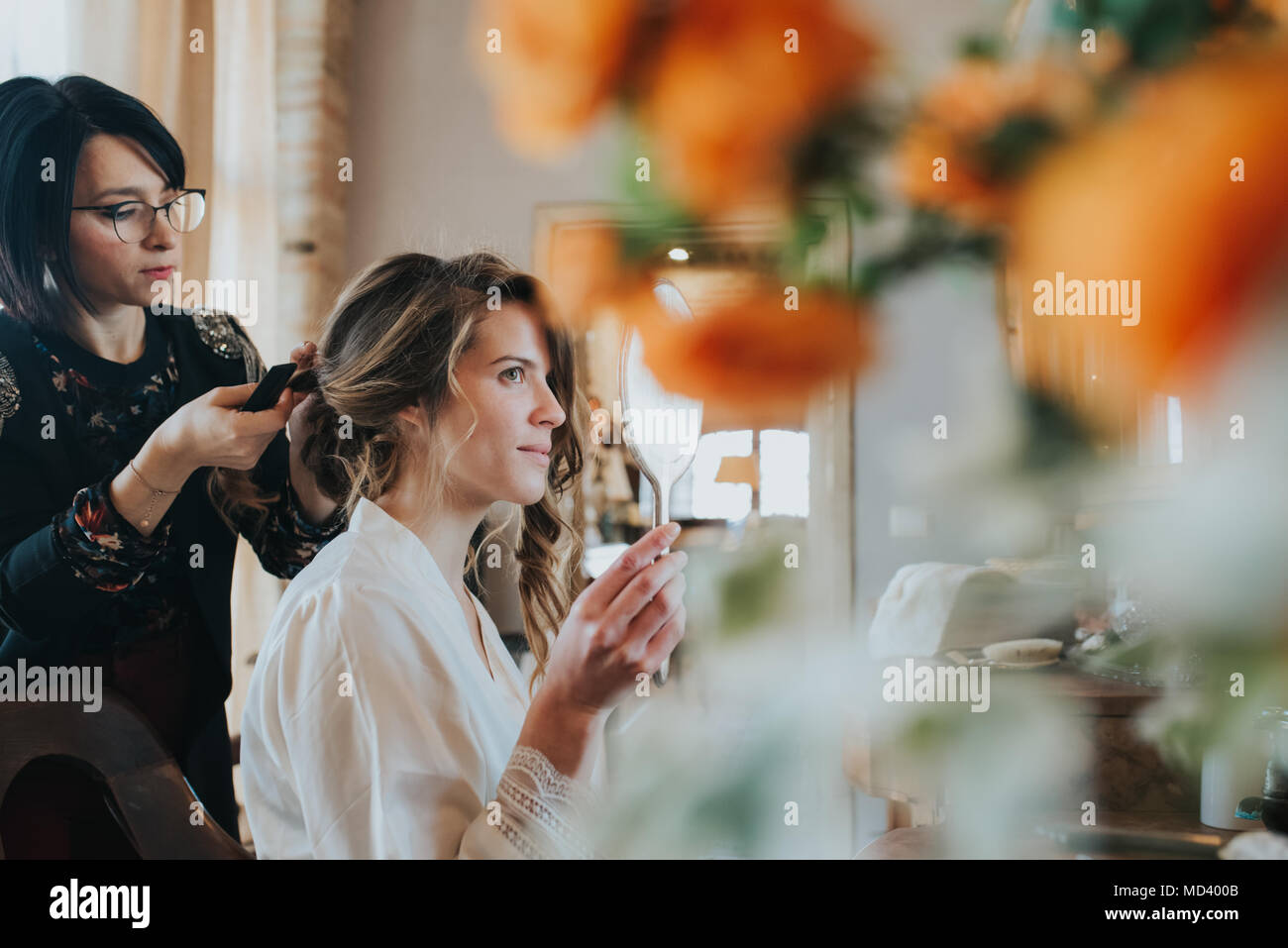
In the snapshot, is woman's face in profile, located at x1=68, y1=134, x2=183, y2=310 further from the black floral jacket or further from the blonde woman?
the blonde woman

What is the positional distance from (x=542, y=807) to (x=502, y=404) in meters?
0.33

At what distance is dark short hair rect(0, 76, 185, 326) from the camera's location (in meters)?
0.77

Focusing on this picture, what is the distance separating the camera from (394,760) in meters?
0.71

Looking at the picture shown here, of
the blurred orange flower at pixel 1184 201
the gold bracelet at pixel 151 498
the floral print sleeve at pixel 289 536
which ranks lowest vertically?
the floral print sleeve at pixel 289 536

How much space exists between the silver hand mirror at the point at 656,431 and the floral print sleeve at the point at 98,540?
43 centimetres

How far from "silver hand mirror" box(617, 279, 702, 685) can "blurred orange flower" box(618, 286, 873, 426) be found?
17cm

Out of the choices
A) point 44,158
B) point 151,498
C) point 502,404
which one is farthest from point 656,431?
point 44,158

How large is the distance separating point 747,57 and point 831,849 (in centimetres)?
62

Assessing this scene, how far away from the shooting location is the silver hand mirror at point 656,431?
69cm

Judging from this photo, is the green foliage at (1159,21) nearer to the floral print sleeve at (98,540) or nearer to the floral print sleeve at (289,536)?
the floral print sleeve at (289,536)

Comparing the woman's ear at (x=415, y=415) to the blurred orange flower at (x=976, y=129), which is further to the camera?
the woman's ear at (x=415, y=415)

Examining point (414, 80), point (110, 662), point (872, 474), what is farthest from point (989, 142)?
A: point (110, 662)

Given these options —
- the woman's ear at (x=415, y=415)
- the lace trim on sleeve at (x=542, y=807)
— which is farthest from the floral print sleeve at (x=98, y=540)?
the lace trim on sleeve at (x=542, y=807)

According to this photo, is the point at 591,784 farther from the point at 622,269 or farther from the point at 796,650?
the point at 622,269
